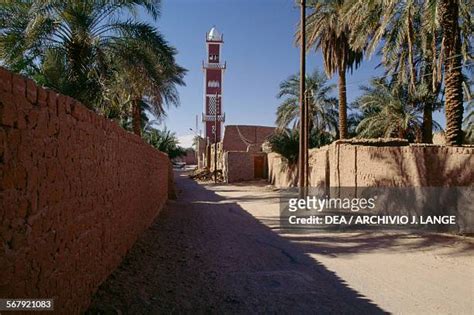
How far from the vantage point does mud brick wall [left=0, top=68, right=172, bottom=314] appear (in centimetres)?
279

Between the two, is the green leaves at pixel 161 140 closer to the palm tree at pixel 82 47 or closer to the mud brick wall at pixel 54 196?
the palm tree at pixel 82 47

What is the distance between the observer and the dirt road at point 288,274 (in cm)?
534

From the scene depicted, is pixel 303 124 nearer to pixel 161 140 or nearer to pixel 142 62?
pixel 142 62

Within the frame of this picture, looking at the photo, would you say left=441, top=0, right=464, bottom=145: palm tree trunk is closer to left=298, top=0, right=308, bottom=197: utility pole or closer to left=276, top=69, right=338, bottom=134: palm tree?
left=298, top=0, right=308, bottom=197: utility pole

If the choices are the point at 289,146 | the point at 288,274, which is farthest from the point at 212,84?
the point at 288,274

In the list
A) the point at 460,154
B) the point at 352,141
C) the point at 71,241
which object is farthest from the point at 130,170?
the point at 352,141

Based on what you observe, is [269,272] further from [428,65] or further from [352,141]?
[428,65]

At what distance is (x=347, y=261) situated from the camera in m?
8.05

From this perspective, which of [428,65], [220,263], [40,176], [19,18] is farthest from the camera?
[428,65]

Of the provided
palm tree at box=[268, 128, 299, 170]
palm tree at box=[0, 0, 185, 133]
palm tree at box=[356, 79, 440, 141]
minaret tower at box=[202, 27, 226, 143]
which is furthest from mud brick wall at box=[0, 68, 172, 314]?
minaret tower at box=[202, 27, 226, 143]

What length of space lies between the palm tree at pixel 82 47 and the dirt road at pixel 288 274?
13.6 feet

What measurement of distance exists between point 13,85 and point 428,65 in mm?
18970

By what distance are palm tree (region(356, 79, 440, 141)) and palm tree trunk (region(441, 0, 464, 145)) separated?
1175 centimetres

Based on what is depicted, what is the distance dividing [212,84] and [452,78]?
52.9 m
